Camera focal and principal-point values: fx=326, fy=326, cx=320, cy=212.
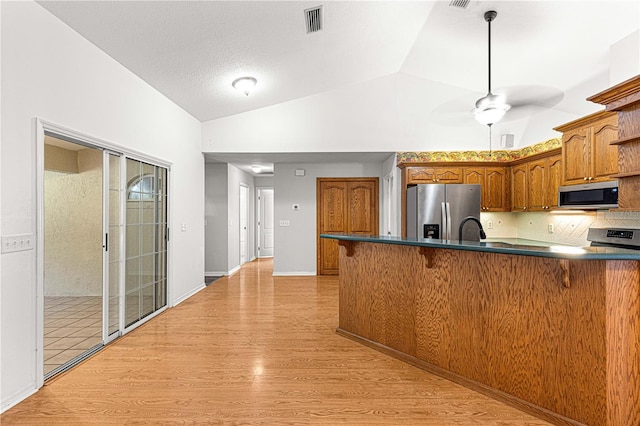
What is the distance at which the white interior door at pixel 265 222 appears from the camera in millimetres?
9773

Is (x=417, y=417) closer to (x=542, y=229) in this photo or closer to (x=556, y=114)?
(x=542, y=229)

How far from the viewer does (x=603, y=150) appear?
11.0ft

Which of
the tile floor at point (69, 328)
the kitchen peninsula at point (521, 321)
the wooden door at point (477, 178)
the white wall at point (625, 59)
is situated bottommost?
the tile floor at point (69, 328)

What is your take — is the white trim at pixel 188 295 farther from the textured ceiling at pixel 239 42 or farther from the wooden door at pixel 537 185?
the wooden door at pixel 537 185

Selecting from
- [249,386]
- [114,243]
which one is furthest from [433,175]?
[114,243]

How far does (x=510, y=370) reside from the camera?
219 centimetres

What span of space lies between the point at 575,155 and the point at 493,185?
154 cm

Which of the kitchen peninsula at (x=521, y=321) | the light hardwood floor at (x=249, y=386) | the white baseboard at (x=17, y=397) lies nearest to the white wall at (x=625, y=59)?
the kitchen peninsula at (x=521, y=321)

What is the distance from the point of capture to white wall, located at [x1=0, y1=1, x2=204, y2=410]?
Result: 214cm

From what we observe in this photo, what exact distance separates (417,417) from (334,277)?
4692mm

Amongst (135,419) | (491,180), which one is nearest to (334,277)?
(491,180)

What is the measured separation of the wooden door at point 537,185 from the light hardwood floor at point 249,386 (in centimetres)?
330

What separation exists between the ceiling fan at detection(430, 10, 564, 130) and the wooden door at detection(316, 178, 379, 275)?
2.07 meters

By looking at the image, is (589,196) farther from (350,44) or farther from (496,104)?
(350,44)
